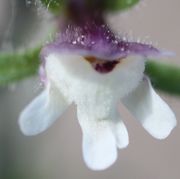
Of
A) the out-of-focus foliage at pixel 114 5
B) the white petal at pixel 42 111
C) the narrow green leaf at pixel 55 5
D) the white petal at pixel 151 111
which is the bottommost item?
the white petal at pixel 151 111

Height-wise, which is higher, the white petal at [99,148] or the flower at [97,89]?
the flower at [97,89]

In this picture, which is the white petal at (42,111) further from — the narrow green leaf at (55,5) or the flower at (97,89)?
the narrow green leaf at (55,5)

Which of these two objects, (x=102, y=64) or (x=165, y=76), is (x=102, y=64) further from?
(x=165, y=76)

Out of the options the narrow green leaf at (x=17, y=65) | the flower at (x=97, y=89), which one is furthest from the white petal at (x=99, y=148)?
the narrow green leaf at (x=17, y=65)

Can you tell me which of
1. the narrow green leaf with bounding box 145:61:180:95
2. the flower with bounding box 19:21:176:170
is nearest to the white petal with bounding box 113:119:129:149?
the flower with bounding box 19:21:176:170

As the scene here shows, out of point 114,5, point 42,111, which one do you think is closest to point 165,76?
point 114,5

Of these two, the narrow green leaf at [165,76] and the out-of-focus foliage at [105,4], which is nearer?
the out-of-focus foliage at [105,4]

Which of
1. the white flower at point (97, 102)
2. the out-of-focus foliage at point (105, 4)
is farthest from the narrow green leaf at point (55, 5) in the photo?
the white flower at point (97, 102)
